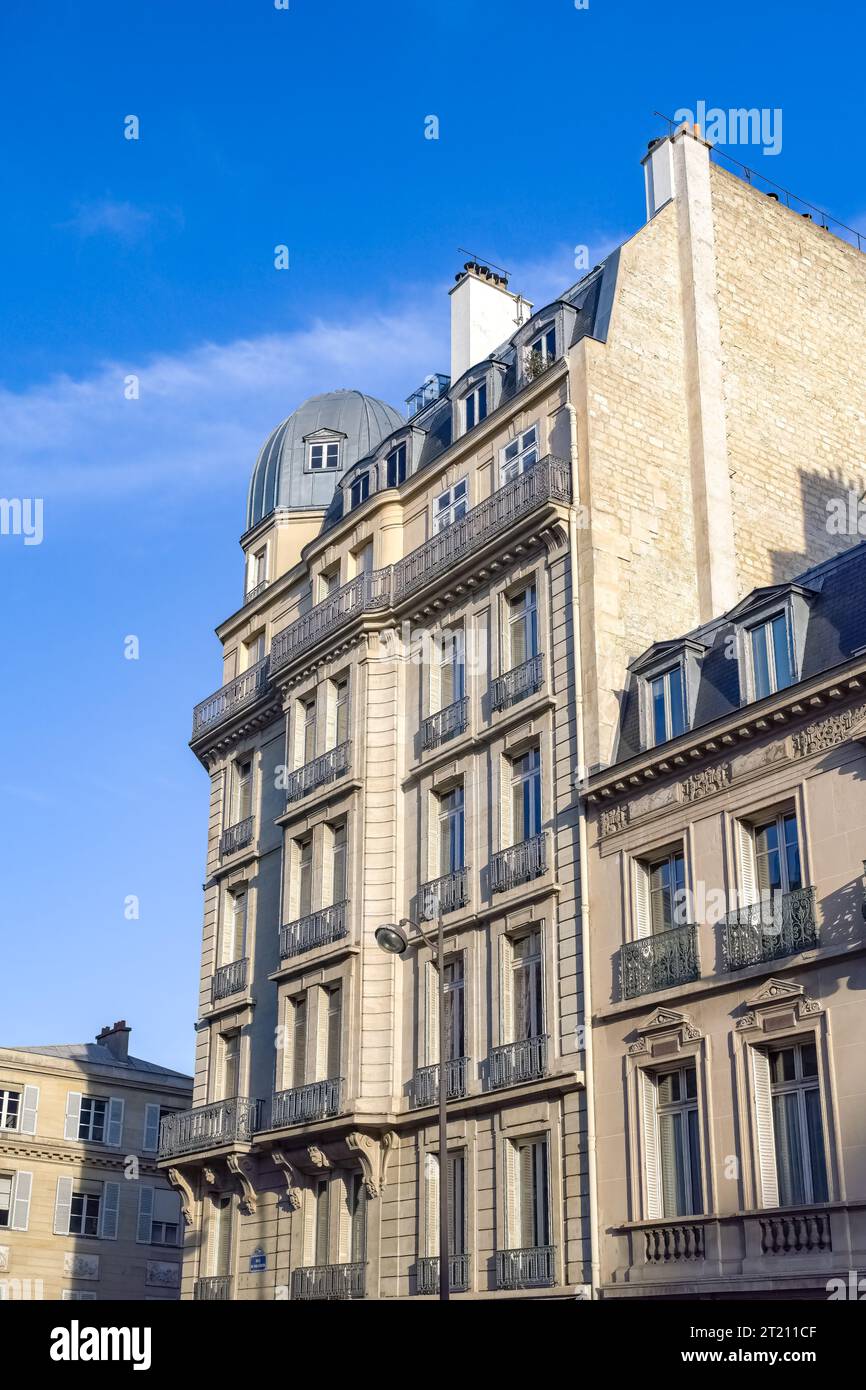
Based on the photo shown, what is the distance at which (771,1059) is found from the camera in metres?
21.4

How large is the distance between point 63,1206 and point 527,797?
29764 millimetres

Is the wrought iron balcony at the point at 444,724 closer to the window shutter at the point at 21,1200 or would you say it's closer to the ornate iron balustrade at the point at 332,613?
the ornate iron balustrade at the point at 332,613

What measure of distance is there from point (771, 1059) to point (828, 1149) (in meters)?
1.80

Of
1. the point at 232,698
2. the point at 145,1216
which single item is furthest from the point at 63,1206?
the point at 232,698

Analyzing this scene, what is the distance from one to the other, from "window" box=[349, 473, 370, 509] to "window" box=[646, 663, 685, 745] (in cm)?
1152

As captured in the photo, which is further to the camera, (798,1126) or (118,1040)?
(118,1040)

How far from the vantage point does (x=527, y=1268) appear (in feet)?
79.0

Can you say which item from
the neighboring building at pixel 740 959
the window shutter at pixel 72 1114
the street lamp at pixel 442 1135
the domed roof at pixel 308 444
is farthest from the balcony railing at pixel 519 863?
the window shutter at pixel 72 1114

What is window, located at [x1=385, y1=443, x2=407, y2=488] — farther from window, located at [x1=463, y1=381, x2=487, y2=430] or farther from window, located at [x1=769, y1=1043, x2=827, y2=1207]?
window, located at [x1=769, y1=1043, x2=827, y2=1207]

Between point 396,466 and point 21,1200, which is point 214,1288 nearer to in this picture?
point 396,466

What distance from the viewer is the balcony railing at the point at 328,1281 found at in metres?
27.6

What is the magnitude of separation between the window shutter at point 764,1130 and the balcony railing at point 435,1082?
6.81 metres
